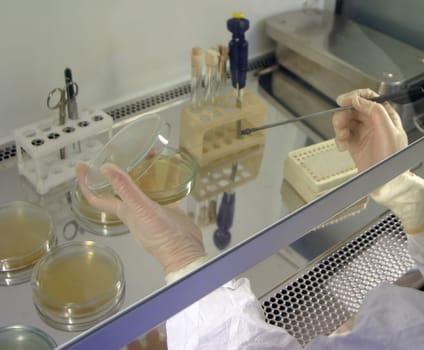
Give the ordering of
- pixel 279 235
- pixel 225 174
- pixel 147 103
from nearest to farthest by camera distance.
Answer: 1. pixel 279 235
2. pixel 225 174
3. pixel 147 103

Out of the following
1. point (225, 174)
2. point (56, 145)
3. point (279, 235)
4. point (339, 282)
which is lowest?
point (339, 282)

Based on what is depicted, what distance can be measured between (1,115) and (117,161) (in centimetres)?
31

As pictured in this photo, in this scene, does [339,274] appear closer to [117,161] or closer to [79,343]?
[117,161]

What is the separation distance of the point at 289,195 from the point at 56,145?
0.43 meters

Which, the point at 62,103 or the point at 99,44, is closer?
the point at 62,103

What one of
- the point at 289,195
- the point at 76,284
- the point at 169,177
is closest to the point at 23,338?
the point at 76,284

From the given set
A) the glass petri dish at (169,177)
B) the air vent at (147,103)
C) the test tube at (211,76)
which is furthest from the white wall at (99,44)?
the glass petri dish at (169,177)

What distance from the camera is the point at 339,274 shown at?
106cm

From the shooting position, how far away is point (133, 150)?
37.4 inches

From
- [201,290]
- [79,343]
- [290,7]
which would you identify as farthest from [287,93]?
[79,343]

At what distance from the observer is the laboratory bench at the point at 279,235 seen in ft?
2.48

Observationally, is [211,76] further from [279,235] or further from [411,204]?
[279,235]

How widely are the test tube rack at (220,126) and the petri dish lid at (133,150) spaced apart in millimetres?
126

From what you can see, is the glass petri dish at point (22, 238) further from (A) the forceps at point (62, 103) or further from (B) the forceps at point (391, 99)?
(B) the forceps at point (391, 99)
